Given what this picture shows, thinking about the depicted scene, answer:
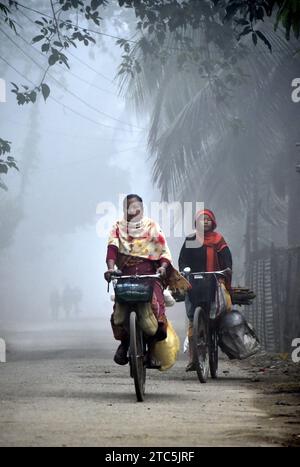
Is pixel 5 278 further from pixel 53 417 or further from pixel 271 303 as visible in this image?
pixel 53 417

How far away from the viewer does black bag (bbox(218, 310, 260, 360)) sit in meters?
11.2

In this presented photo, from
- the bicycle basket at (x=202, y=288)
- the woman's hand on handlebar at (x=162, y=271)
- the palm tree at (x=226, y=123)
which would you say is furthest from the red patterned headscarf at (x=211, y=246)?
the palm tree at (x=226, y=123)

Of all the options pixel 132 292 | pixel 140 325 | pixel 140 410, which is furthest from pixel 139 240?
pixel 140 410

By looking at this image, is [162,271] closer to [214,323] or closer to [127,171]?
[214,323]

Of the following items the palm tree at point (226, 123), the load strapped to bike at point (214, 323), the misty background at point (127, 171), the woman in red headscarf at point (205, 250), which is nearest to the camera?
the load strapped to bike at point (214, 323)

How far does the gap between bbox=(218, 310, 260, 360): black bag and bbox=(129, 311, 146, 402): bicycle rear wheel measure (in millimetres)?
2829

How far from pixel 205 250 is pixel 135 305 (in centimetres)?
270

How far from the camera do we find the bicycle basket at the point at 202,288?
35.3 feet

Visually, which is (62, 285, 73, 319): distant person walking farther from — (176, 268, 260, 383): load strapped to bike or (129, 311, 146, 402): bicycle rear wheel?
(129, 311, 146, 402): bicycle rear wheel

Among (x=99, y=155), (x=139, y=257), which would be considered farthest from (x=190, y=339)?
(x=99, y=155)

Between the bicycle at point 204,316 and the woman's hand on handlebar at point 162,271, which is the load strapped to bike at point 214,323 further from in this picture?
the woman's hand on handlebar at point 162,271

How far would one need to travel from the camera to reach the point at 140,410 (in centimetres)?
758
